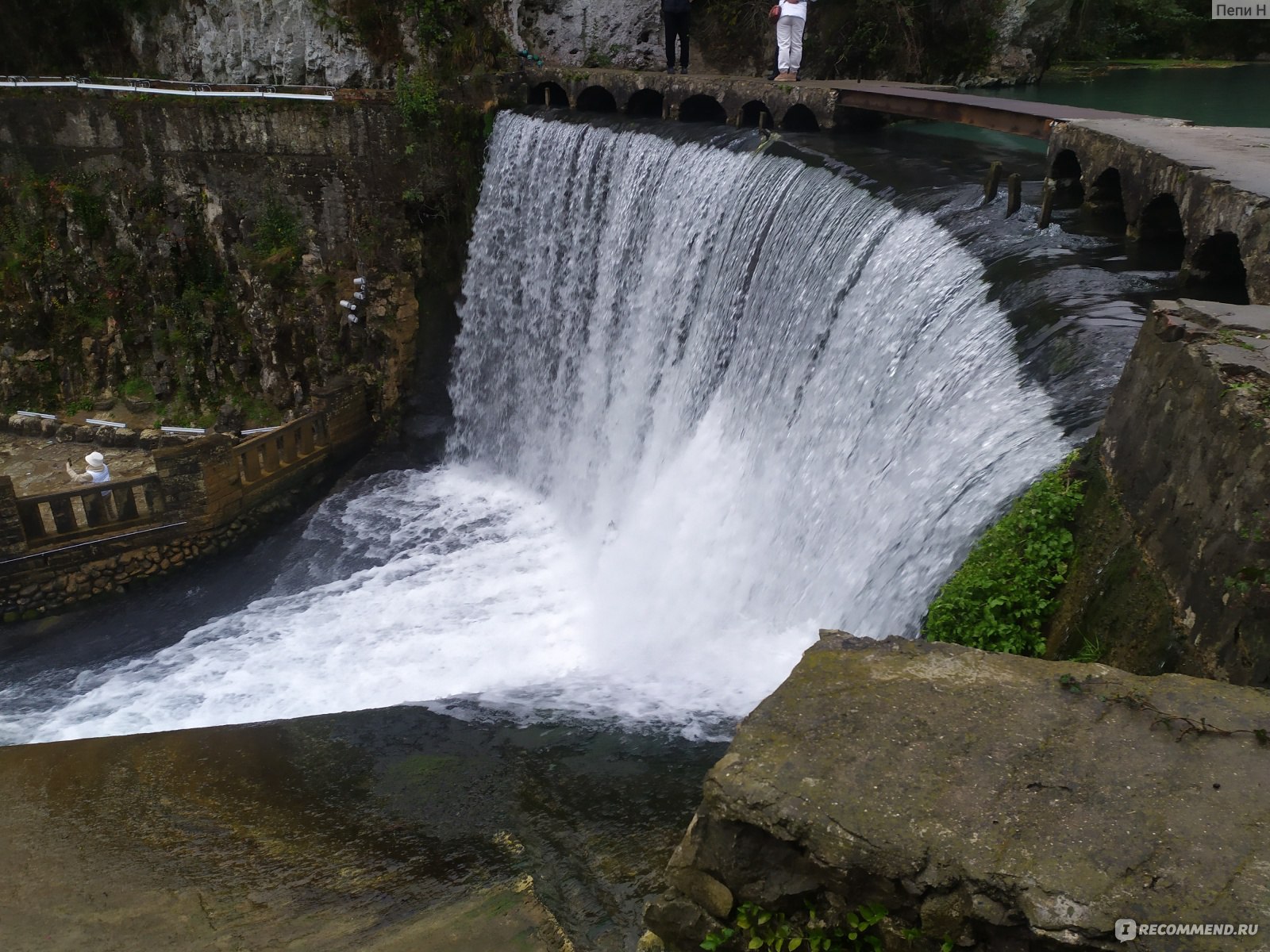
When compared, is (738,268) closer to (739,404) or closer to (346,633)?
(739,404)

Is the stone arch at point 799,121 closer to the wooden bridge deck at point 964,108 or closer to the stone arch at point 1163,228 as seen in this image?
the wooden bridge deck at point 964,108

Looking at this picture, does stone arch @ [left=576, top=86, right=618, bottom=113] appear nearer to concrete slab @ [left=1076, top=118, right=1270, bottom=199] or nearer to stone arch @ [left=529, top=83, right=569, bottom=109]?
stone arch @ [left=529, top=83, right=569, bottom=109]

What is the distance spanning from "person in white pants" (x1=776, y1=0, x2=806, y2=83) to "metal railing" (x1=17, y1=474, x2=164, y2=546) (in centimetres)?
1003

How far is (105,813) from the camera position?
22.6ft

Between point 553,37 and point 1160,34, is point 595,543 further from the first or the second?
point 1160,34

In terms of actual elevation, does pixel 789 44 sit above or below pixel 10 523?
above

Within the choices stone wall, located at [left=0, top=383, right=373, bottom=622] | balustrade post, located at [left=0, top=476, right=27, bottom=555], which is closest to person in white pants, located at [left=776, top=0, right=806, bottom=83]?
Answer: stone wall, located at [left=0, top=383, right=373, bottom=622]

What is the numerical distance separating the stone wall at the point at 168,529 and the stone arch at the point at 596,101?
6276mm

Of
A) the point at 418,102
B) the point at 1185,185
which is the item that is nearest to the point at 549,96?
the point at 418,102

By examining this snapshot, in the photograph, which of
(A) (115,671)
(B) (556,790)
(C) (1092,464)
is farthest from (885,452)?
(A) (115,671)

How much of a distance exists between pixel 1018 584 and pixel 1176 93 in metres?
13.5

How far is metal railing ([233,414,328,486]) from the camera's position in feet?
44.6

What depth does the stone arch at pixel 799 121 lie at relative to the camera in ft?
44.9

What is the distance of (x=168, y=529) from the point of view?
12961 mm
